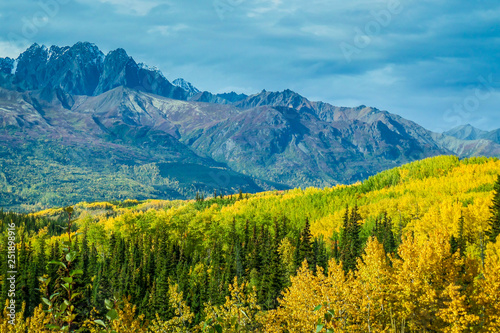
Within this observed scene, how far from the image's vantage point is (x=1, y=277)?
106875 millimetres

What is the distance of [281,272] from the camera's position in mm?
90562

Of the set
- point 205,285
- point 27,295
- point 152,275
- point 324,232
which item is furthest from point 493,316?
point 324,232

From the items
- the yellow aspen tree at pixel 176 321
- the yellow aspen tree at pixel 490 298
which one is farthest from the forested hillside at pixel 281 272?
the yellow aspen tree at pixel 176 321

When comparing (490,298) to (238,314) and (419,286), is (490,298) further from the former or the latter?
(238,314)

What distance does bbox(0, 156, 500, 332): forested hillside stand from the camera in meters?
32.7

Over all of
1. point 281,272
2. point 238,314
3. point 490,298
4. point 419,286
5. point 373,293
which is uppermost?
point 419,286

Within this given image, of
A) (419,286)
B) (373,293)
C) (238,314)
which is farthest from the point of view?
(238,314)

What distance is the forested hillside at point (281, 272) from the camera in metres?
32.7

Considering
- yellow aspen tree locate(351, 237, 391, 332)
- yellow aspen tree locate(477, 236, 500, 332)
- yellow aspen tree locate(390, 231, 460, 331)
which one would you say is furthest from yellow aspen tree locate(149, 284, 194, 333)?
yellow aspen tree locate(477, 236, 500, 332)

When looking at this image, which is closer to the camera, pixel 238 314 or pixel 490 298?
pixel 490 298

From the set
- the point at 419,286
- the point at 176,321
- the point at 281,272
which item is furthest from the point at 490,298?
the point at 281,272

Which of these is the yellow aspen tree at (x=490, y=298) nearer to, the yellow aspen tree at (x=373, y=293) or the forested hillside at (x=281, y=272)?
the forested hillside at (x=281, y=272)

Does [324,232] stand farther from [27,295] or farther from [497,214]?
[27,295]

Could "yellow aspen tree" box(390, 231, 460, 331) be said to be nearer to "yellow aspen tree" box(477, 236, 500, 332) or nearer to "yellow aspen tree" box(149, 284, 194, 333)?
"yellow aspen tree" box(477, 236, 500, 332)
